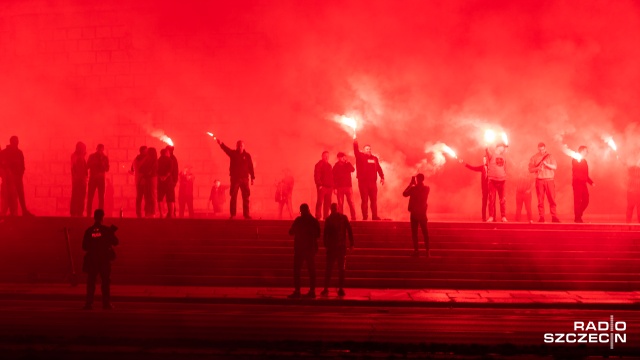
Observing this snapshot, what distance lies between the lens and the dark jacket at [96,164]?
17.3 meters

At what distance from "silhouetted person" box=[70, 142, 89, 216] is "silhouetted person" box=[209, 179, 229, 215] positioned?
5.70 m

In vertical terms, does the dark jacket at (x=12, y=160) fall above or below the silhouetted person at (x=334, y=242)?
above

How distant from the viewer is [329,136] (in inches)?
979

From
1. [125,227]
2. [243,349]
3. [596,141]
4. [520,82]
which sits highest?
[520,82]

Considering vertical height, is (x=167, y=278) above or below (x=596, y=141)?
below

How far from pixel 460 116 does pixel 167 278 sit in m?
12.8

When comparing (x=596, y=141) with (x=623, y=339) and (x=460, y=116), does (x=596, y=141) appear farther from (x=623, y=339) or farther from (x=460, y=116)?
(x=623, y=339)

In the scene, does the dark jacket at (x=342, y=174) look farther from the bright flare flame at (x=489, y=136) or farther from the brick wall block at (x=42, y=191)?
the brick wall block at (x=42, y=191)

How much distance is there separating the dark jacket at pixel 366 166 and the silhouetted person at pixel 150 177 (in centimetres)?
447

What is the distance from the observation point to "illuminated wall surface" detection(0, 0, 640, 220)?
23.8 m

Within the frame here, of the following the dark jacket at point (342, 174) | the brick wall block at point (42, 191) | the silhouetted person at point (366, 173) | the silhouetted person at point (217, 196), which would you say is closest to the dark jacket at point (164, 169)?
the dark jacket at point (342, 174)

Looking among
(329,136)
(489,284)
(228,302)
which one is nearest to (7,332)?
(228,302)

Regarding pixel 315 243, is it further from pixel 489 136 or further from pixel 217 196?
pixel 217 196

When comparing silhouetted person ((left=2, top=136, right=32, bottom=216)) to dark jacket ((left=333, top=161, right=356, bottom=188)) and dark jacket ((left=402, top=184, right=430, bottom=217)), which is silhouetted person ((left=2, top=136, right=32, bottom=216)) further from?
dark jacket ((left=402, top=184, right=430, bottom=217))
